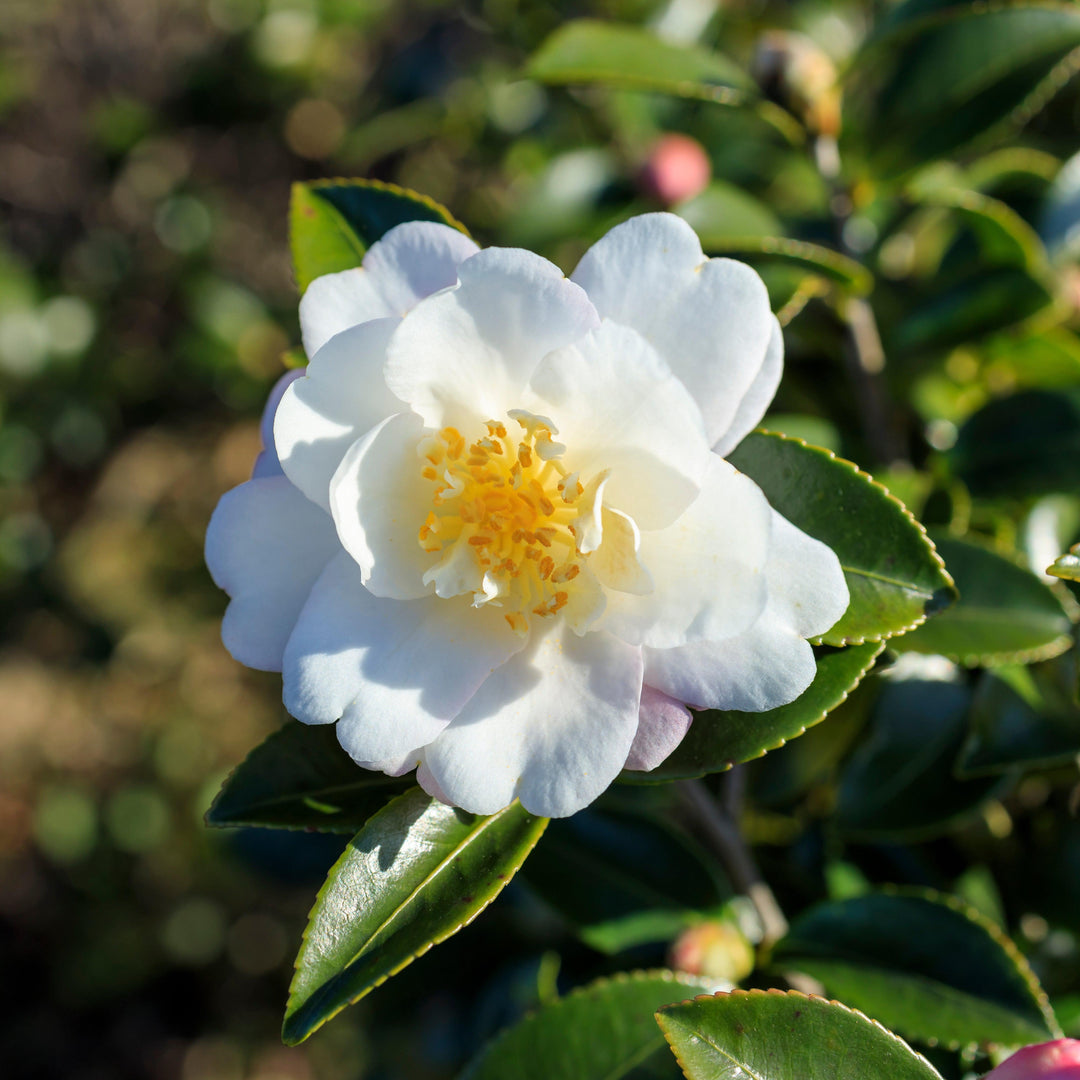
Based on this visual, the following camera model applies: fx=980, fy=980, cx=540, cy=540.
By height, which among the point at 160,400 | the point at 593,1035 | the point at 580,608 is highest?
the point at 580,608

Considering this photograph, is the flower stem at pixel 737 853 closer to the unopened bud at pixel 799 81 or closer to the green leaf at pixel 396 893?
the green leaf at pixel 396 893

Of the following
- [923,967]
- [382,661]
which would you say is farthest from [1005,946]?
[382,661]

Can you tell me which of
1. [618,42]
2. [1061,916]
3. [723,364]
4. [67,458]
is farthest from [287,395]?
[67,458]

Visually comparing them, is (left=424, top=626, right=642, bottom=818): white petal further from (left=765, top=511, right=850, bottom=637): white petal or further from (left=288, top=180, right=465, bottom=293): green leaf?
(left=288, top=180, right=465, bottom=293): green leaf

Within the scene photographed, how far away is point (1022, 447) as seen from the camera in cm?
118

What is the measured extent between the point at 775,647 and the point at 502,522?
0.70ft

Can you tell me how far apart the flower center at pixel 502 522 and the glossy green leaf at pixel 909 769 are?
1.78ft

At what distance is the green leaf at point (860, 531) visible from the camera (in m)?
0.69

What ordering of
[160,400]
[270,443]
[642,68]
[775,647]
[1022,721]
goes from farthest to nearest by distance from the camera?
[160,400] → [642,68] → [1022,721] → [270,443] → [775,647]

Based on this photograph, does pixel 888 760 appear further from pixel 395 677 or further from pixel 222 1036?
pixel 222 1036

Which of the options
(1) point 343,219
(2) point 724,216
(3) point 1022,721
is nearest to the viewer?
(1) point 343,219

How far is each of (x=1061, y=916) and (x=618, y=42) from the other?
1.17 m

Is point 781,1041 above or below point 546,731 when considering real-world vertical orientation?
below

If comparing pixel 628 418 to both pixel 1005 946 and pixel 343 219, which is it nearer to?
pixel 343 219
